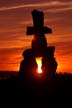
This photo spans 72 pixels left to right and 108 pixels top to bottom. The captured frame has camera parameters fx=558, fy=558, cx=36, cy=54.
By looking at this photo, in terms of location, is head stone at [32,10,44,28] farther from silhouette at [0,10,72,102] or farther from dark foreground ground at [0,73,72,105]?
dark foreground ground at [0,73,72,105]

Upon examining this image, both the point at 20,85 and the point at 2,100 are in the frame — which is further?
the point at 20,85

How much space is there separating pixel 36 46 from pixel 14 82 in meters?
4.24

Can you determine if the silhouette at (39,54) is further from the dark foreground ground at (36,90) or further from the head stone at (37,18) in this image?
the dark foreground ground at (36,90)

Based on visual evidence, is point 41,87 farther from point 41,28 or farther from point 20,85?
point 41,28

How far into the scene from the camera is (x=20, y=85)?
167 ft

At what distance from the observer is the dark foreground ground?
154 feet

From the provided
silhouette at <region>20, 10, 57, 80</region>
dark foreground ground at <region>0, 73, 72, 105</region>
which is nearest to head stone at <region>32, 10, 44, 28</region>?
silhouette at <region>20, 10, 57, 80</region>

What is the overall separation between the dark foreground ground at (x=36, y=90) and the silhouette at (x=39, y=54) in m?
1.01

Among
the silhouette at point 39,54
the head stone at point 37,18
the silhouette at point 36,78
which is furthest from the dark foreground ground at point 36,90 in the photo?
the head stone at point 37,18

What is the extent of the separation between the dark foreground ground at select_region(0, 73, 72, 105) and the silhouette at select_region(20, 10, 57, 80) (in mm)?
1008

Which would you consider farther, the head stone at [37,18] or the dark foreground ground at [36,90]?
the head stone at [37,18]

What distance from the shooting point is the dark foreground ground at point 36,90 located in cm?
→ 4691

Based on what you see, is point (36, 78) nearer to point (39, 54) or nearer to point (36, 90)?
point (39, 54)

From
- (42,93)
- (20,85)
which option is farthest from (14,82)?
(42,93)
